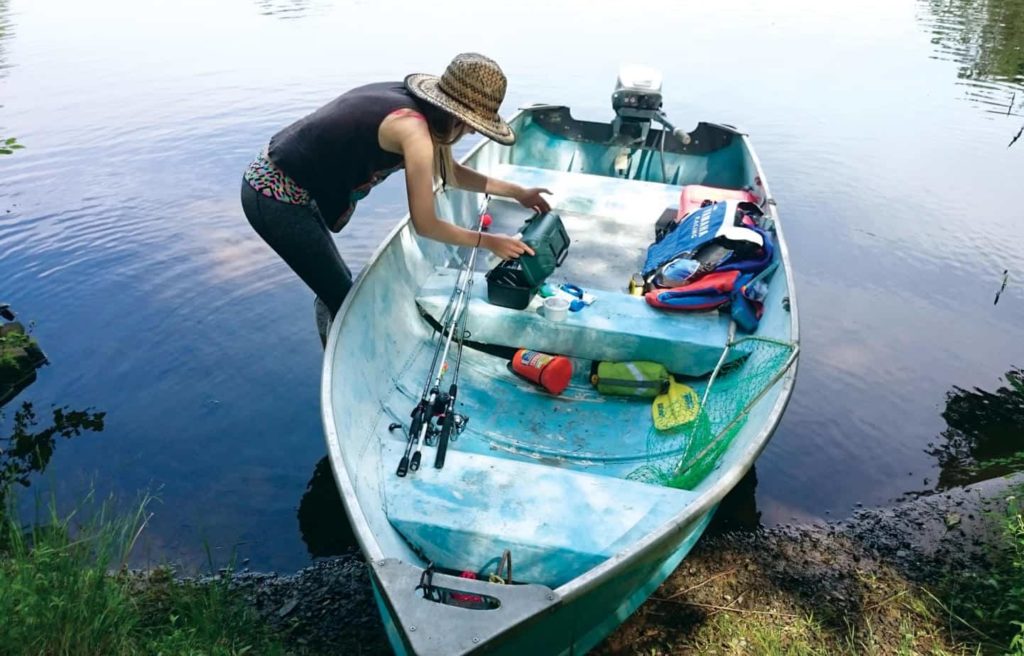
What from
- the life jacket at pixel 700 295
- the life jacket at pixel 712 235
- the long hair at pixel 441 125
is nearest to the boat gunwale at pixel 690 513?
the life jacket at pixel 700 295

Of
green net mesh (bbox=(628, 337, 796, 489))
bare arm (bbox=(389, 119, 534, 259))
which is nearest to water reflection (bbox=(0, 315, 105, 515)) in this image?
bare arm (bbox=(389, 119, 534, 259))

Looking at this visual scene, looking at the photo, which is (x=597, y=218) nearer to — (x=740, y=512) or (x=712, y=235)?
(x=712, y=235)

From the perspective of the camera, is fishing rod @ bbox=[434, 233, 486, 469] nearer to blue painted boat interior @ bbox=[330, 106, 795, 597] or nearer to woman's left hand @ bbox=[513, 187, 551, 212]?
blue painted boat interior @ bbox=[330, 106, 795, 597]

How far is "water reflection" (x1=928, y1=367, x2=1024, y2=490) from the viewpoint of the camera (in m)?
5.10

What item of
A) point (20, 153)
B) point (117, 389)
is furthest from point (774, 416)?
point (20, 153)

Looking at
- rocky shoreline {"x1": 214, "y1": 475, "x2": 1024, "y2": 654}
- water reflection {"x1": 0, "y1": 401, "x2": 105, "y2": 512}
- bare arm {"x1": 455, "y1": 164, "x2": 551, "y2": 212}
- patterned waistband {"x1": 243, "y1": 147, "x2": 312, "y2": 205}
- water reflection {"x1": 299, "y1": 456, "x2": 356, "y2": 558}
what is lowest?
water reflection {"x1": 299, "y1": 456, "x2": 356, "y2": 558}

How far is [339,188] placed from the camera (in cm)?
403

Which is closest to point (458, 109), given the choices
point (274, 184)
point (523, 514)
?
point (274, 184)

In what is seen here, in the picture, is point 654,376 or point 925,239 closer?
point 654,376

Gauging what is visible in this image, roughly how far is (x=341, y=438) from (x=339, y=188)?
151cm

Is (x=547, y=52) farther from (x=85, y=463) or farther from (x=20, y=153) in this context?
(x=85, y=463)

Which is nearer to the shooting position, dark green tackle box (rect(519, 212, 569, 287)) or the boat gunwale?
the boat gunwale

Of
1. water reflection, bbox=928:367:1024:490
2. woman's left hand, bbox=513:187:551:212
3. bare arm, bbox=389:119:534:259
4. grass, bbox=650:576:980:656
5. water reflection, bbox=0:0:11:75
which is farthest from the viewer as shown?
water reflection, bbox=0:0:11:75

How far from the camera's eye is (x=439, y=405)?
12.7ft
